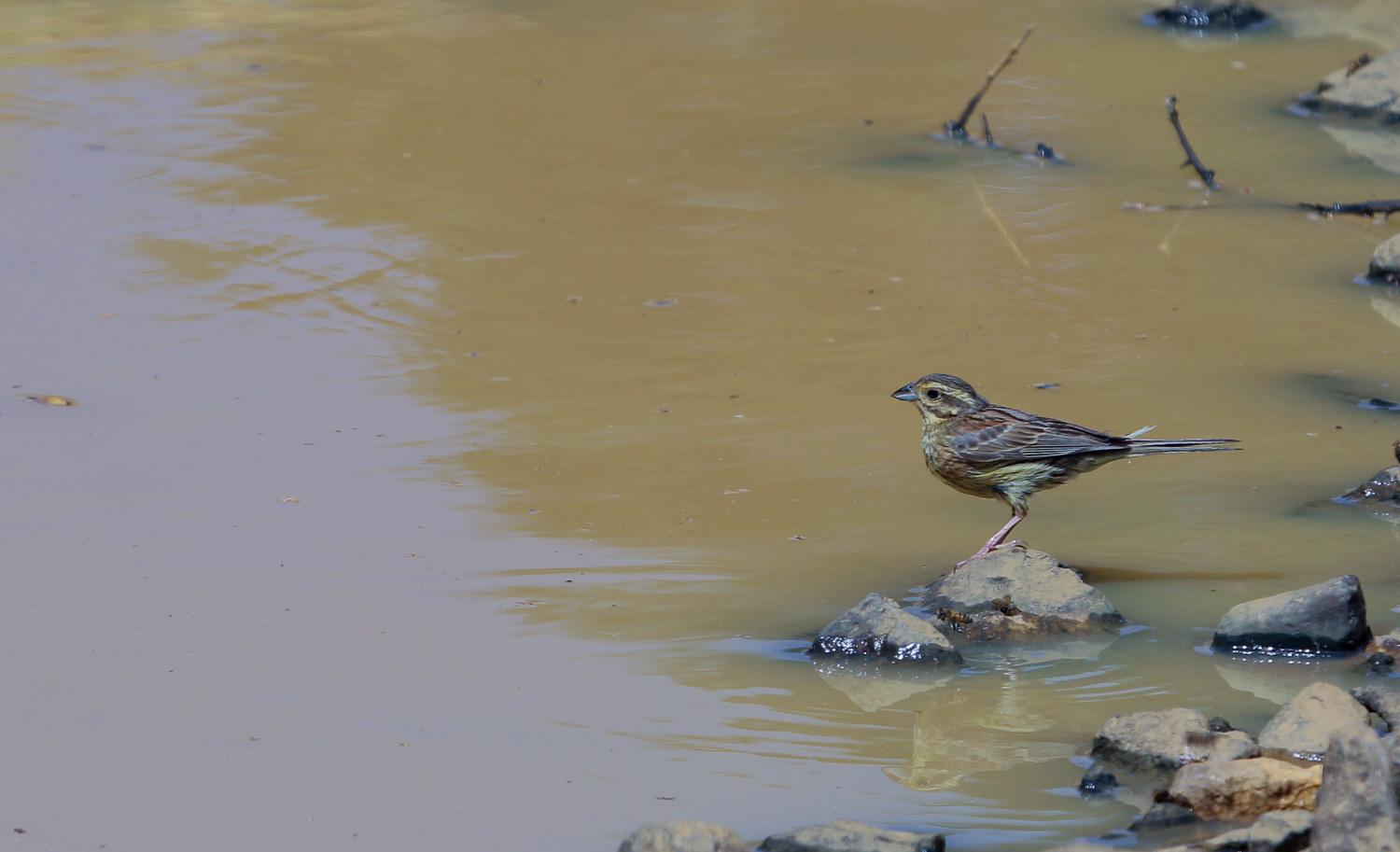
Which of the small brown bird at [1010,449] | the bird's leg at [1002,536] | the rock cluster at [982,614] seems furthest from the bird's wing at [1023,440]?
the rock cluster at [982,614]

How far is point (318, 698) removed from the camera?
15.9 ft

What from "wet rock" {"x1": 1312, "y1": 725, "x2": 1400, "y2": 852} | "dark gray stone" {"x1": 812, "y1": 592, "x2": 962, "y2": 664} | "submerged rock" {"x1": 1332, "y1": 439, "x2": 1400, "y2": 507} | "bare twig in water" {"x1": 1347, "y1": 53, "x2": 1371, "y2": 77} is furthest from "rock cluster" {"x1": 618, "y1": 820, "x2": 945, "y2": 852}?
"bare twig in water" {"x1": 1347, "y1": 53, "x2": 1371, "y2": 77}

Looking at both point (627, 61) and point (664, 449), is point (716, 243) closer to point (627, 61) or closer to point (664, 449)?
point (664, 449)

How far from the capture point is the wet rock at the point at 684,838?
3.63 m

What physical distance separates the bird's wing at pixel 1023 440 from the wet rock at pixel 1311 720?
165 centimetres

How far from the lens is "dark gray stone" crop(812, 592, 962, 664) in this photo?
509 centimetres

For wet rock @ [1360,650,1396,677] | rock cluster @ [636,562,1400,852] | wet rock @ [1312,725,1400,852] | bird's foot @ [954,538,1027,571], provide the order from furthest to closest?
bird's foot @ [954,538,1027,571] < wet rock @ [1360,650,1396,677] < rock cluster @ [636,562,1400,852] < wet rock @ [1312,725,1400,852]

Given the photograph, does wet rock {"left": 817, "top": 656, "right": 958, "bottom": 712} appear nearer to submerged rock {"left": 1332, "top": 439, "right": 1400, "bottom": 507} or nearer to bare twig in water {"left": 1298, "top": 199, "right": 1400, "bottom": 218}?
submerged rock {"left": 1332, "top": 439, "right": 1400, "bottom": 507}

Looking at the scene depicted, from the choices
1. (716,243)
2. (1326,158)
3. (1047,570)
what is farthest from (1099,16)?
(1047,570)

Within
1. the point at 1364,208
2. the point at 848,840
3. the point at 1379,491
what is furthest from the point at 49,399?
the point at 1364,208

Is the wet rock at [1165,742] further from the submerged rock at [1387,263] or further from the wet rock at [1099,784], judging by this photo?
the submerged rock at [1387,263]

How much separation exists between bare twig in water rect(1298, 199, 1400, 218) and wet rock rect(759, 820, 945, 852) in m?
7.29

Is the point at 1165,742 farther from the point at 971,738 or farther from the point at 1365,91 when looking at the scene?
the point at 1365,91

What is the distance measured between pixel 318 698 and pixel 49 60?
9342mm
